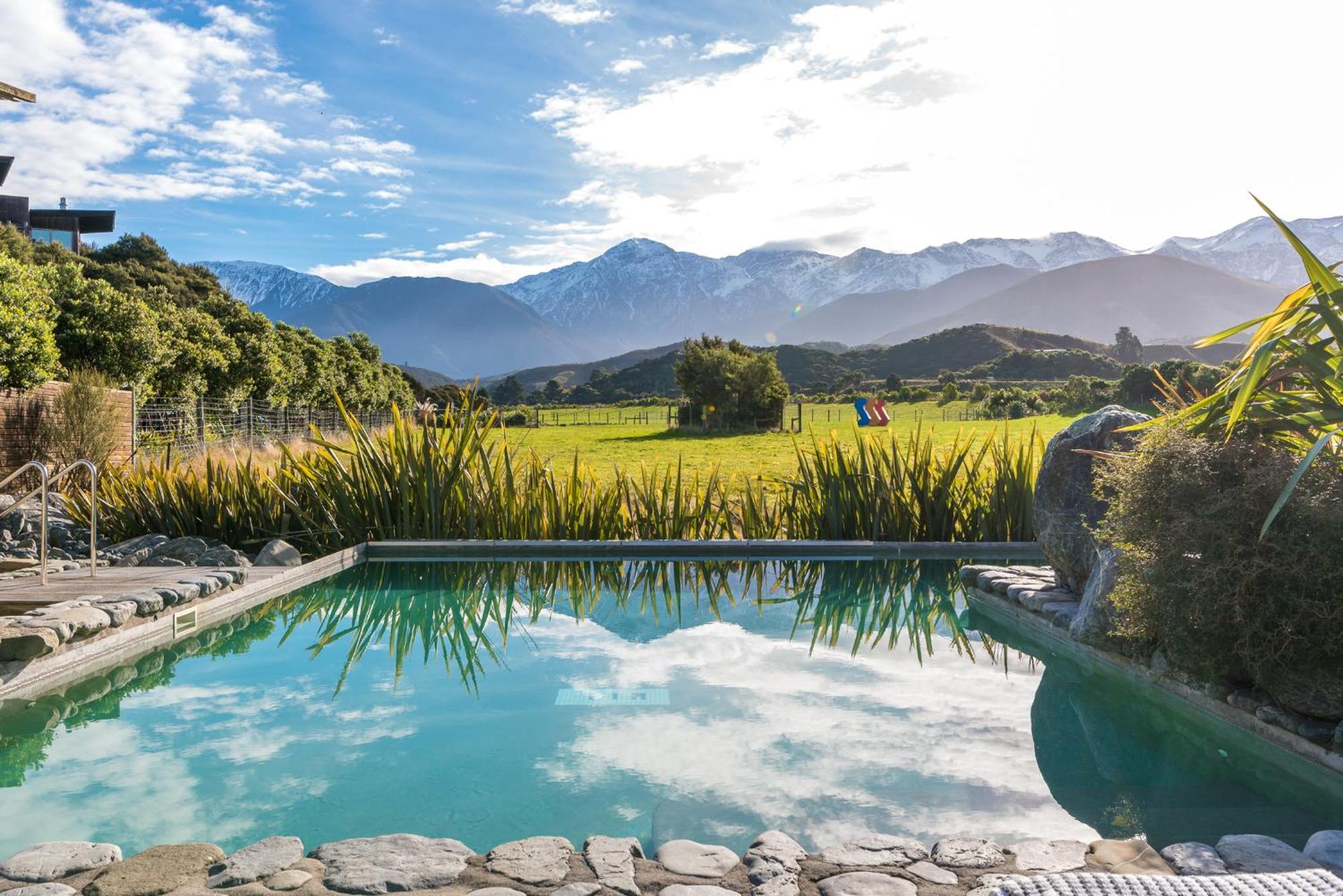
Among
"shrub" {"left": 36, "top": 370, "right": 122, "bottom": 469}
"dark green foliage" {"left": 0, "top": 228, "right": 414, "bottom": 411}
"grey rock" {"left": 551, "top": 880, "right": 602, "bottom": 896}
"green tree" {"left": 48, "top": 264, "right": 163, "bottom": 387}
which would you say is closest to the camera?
"grey rock" {"left": 551, "top": 880, "right": 602, "bottom": 896}

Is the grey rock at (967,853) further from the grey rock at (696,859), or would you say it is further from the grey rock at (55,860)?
the grey rock at (55,860)

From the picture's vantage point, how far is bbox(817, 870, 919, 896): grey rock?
198cm

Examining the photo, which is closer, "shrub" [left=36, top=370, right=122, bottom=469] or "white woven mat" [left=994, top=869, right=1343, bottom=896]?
"white woven mat" [left=994, top=869, right=1343, bottom=896]

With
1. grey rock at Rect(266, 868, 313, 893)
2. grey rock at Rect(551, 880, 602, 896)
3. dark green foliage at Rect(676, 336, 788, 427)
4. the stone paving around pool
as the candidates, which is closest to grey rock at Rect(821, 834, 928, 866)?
the stone paving around pool

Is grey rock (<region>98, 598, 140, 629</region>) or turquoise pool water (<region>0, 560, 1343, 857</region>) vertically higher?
grey rock (<region>98, 598, 140, 629</region>)

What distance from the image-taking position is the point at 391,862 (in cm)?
214

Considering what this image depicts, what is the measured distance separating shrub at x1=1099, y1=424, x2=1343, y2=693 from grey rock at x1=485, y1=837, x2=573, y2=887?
216cm

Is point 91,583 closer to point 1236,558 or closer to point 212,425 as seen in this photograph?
point 1236,558

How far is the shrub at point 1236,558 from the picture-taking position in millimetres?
2748

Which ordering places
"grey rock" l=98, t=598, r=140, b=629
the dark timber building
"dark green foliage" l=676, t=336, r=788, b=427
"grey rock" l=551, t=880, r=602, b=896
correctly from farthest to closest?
the dark timber building
"dark green foliage" l=676, t=336, r=788, b=427
"grey rock" l=98, t=598, r=140, b=629
"grey rock" l=551, t=880, r=602, b=896

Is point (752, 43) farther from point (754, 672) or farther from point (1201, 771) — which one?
point (1201, 771)

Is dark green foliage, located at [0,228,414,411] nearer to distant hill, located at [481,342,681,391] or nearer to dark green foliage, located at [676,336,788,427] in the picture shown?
dark green foliage, located at [676,336,788,427]

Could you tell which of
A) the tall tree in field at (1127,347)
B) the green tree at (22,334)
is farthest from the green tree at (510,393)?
the green tree at (22,334)

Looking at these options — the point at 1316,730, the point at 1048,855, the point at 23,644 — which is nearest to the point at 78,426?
the point at 23,644
